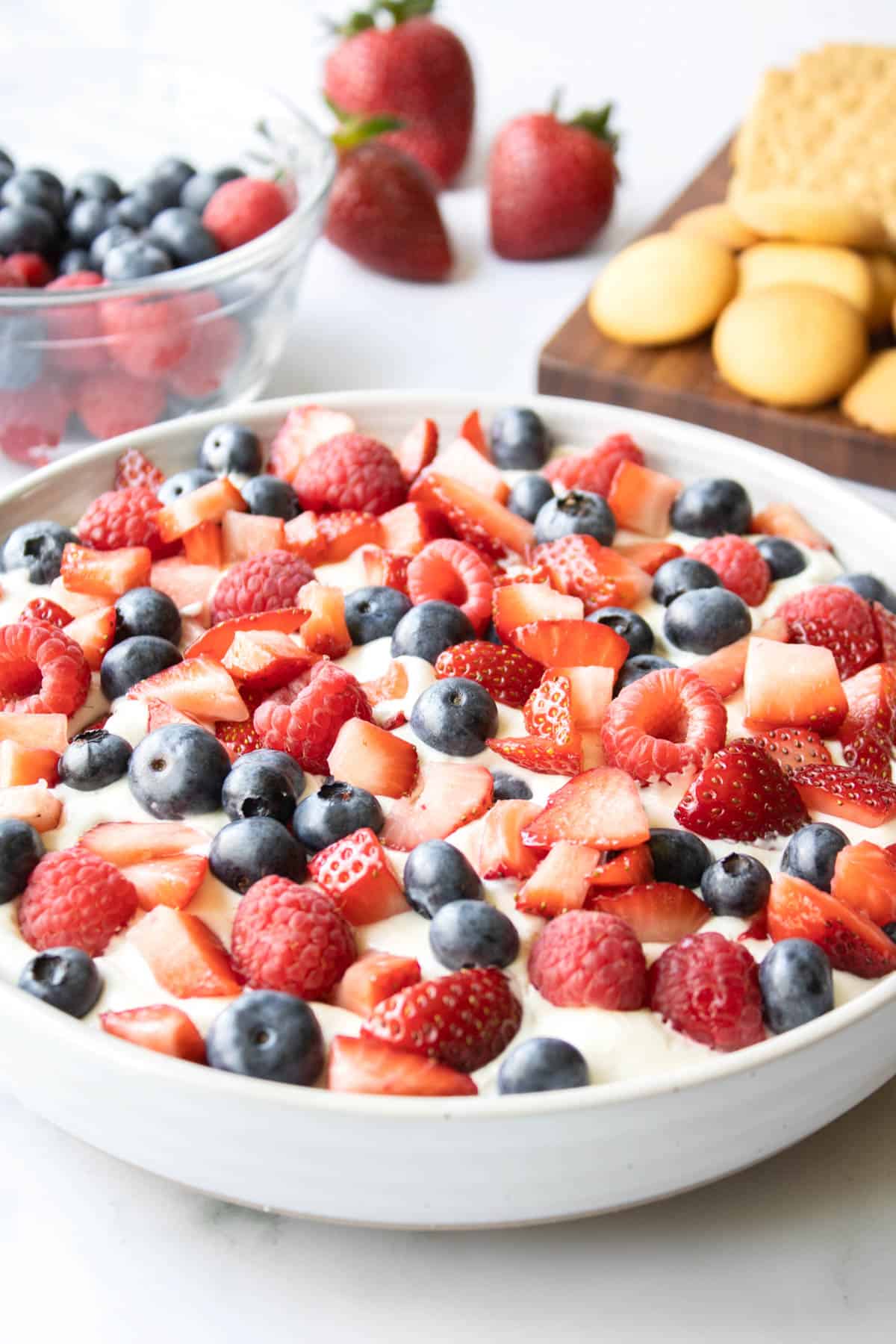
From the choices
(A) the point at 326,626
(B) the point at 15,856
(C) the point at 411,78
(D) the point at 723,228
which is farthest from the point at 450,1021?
(C) the point at 411,78

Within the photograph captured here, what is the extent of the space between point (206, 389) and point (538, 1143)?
1.42 metres

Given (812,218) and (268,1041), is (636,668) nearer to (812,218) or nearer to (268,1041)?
(268,1041)

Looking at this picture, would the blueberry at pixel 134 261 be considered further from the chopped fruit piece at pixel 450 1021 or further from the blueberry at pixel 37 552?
the chopped fruit piece at pixel 450 1021

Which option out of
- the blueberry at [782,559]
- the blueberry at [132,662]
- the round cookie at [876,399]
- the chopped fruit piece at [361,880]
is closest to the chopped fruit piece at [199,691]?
the blueberry at [132,662]

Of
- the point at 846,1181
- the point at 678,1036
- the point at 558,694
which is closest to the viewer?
the point at 678,1036

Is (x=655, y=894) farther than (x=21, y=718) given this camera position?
No

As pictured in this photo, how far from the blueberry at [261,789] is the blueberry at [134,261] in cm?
102

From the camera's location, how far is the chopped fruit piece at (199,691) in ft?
4.67

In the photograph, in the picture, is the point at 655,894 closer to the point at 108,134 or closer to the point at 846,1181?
the point at 846,1181

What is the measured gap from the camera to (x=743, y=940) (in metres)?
1.23

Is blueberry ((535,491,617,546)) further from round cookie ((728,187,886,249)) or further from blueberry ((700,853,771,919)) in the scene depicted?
round cookie ((728,187,886,249))

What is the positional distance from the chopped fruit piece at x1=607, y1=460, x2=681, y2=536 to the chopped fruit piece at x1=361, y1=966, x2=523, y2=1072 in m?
0.77

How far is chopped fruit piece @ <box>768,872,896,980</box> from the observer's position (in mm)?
1192

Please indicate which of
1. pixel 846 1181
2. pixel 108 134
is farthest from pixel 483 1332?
pixel 108 134
